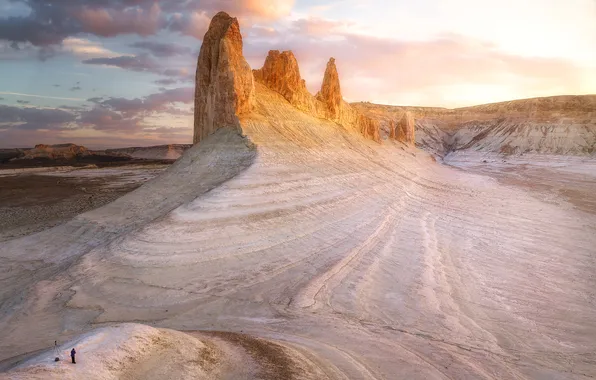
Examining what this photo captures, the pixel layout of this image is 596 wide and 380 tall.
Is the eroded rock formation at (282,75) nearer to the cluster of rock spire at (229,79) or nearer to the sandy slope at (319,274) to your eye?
the cluster of rock spire at (229,79)

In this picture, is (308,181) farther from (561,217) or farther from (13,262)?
(561,217)

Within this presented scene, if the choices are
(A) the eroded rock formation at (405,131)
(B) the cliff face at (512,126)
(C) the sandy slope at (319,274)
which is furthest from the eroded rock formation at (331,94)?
(B) the cliff face at (512,126)

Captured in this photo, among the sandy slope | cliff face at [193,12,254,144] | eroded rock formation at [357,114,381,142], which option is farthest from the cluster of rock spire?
eroded rock formation at [357,114,381,142]

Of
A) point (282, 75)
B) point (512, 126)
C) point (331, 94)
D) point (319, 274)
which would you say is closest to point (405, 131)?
point (331, 94)

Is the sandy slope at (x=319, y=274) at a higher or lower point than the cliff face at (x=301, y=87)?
lower

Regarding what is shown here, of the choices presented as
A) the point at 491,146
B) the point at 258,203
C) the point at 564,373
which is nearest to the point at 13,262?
the point at 258,203

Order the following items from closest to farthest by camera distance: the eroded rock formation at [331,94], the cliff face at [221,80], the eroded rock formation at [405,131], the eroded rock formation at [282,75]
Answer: the cliff face at [221,80] → the eroded rock formation at [282,75] → the eroded rock formation at [331,94] → the eroded rock formation at [405,131]

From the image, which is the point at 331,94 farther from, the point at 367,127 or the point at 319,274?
the point at 319,274
